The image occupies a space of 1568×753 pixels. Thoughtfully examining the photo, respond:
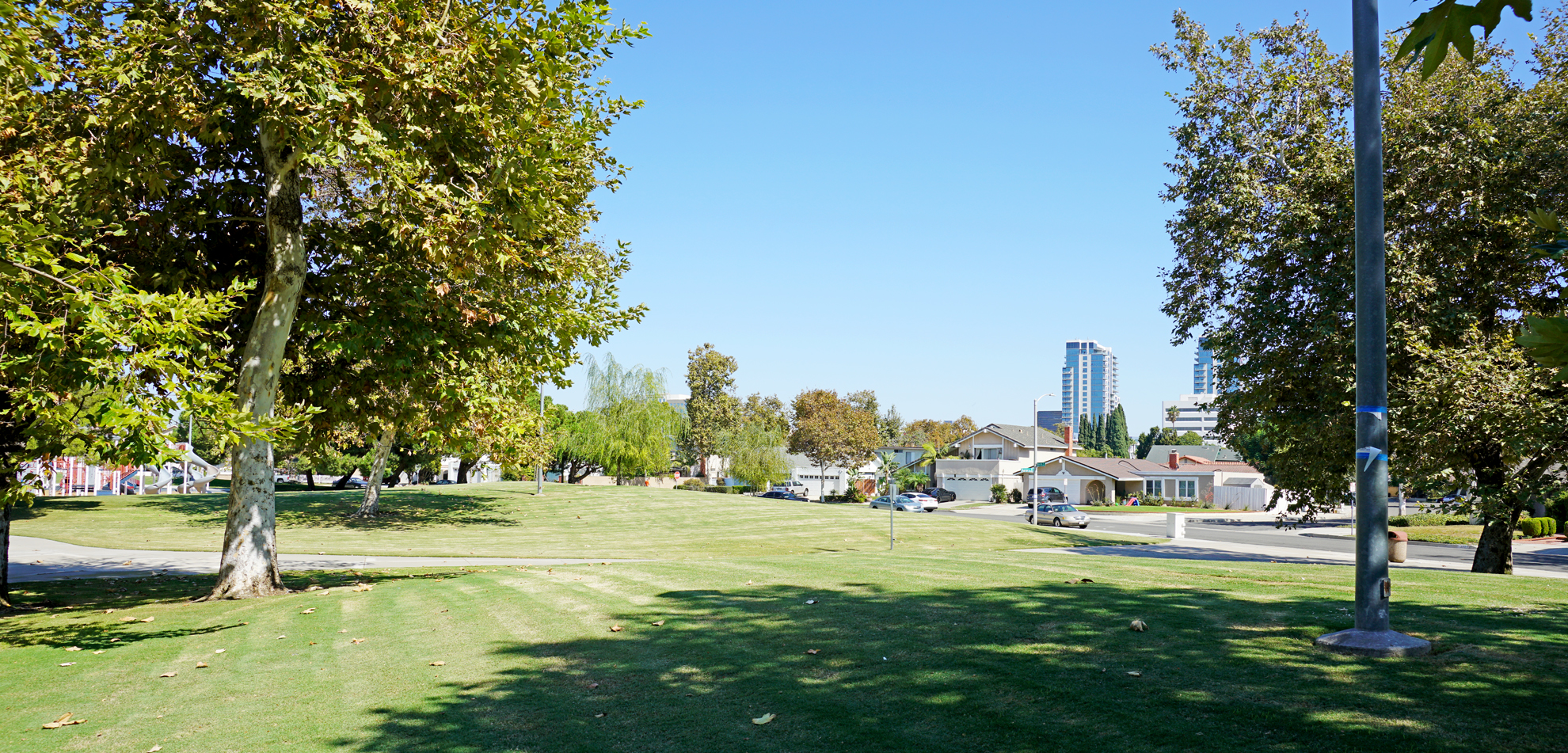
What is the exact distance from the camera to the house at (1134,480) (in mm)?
82750

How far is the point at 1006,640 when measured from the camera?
7.25 m

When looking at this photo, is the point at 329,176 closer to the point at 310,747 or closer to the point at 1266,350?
the point at 310,747

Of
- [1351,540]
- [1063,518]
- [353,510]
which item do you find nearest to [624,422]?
[353,510]

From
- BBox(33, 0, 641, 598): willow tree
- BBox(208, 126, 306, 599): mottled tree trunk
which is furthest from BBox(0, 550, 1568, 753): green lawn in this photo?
BBox(33, 0, 641, 598): willow tree

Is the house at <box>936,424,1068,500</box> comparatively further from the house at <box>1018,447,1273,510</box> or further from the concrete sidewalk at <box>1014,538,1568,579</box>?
the concrete sidewalk at <box>1014,538,1568,579</box>

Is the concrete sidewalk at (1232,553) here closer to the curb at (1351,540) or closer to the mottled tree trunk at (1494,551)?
the mottled tree trunk at (1494,551)

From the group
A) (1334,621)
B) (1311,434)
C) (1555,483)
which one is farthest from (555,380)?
(1555,483)

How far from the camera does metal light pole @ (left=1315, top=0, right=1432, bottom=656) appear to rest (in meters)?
6.84

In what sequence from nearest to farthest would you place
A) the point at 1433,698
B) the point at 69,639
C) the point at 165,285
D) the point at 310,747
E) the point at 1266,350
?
the point at 1433,698
the point at 310,747
the point at 69,639
the point at 165,285
the point at 1266,350

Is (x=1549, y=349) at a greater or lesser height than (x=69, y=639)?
greater

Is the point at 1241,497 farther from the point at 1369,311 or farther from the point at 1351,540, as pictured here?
the point at 1369,311

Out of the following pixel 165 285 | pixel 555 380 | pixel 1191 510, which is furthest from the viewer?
pixel 1191 510

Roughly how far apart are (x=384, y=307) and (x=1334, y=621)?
1276 centimetres

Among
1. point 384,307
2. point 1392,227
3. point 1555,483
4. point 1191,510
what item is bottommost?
point 1191,510
